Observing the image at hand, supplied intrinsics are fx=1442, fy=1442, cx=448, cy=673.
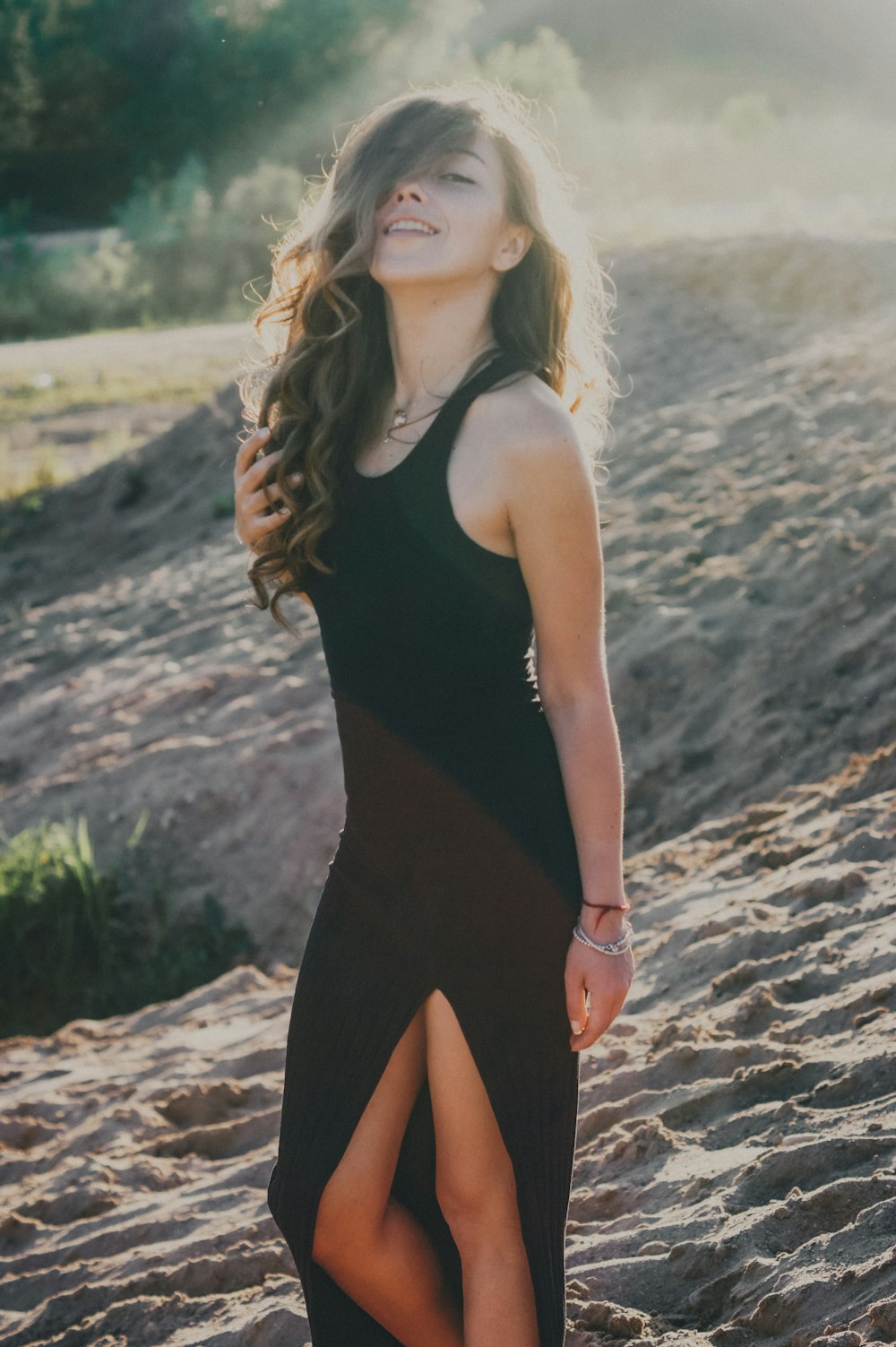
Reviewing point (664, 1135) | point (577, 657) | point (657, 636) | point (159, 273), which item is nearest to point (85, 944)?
point (657, 636)

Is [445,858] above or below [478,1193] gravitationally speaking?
above

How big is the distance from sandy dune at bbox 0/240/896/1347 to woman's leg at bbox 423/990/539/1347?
0.52 metres

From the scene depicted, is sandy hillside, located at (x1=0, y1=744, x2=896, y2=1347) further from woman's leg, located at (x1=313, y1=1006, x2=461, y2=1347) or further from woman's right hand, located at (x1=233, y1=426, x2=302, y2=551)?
woman's right hand, located at (x1=233, y1=426, x2=302, y2=551)

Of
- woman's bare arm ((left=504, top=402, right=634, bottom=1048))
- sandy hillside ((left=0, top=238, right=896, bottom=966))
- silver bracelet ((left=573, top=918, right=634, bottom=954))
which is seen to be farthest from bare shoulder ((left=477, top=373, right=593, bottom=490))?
sandy hillside ((left=0, top=238, right=896, bottom=966))

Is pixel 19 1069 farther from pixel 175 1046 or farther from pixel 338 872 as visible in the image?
pixel 338 872

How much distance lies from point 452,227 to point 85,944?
394 cm

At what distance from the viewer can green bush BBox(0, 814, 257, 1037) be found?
507 cm

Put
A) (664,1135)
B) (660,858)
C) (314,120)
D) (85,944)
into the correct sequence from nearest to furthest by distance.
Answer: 1. (664,1135)
2. (660,858)
3. (85,944)
4. (314,120)

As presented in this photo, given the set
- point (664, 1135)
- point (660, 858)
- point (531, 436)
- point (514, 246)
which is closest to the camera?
point (531, 436)

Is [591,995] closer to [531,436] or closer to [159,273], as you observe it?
[531,436]

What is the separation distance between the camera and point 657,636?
5633mm

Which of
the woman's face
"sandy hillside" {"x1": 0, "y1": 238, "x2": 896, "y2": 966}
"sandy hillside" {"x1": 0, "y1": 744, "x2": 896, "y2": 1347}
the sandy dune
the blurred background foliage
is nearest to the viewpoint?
the woman's face

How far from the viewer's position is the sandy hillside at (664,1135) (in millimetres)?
2320

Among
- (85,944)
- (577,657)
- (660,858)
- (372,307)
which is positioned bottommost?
(85,944)
